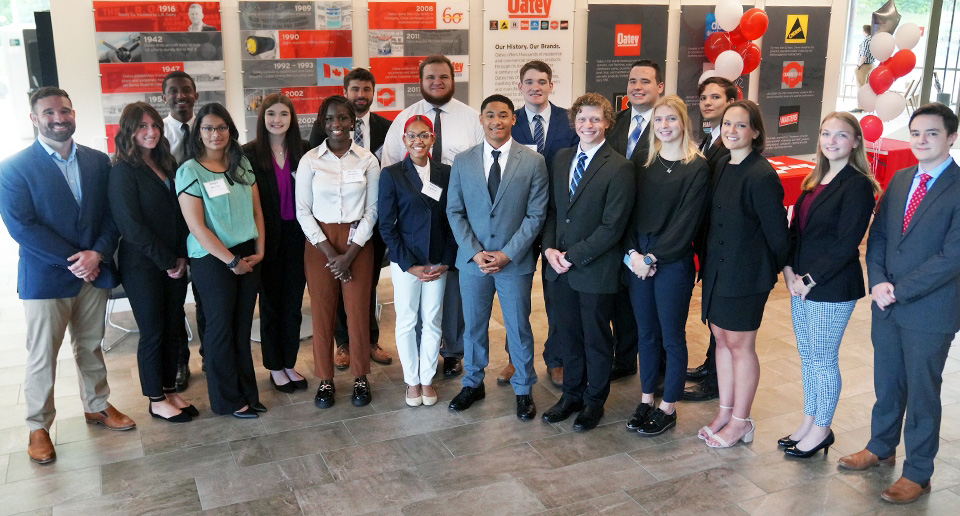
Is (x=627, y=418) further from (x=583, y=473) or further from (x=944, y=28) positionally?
(x=944, y=28)

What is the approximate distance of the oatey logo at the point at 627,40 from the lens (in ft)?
23.4

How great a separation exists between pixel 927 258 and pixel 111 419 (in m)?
3.93

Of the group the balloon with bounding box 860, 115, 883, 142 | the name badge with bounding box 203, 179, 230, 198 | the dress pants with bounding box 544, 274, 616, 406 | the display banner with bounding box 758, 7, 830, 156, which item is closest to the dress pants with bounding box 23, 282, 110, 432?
the name badge with bounding box 203, 179, 230, 198

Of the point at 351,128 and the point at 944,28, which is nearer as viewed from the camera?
the point at 351,128

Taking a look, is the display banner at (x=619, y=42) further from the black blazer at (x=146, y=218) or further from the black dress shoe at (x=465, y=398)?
the black blazer at (x=146, y=218)

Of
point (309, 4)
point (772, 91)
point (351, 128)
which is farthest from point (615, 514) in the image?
point (772, 91)

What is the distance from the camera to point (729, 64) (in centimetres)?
704

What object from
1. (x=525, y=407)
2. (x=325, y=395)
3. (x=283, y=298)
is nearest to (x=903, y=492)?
(x=525, y=407)

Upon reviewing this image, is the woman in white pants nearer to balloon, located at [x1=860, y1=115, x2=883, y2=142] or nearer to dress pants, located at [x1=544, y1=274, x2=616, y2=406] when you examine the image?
dress pants, located at [x1=544, y1=274, x2=616, y2=406]

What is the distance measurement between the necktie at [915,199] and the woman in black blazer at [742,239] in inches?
18.8

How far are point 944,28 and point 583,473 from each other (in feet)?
27.8

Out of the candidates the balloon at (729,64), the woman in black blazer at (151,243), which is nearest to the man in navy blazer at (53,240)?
the woman in black blazer at (151,243)

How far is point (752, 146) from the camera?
3.58 meters

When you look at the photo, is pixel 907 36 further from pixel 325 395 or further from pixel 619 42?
pixel 325 395
